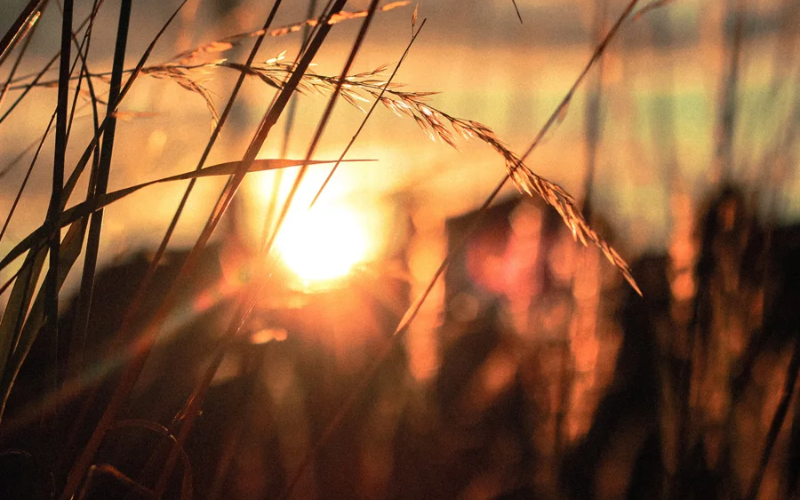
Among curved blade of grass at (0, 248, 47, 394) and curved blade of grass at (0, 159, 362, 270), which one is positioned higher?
curved blade of grass at (0, 159, 362, 270)

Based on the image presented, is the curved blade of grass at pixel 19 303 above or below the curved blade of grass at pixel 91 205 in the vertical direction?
below

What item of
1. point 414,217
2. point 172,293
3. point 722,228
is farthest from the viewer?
point 414,217

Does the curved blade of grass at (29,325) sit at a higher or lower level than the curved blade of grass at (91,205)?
lower

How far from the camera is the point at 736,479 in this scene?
1.09 metres

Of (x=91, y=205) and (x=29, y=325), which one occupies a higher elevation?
(x=91, y=205)

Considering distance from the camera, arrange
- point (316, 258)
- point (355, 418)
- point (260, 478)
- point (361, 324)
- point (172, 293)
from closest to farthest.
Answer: point (172, 293) → point (316, 258) → point (260, 478) → point (355, 418) → point (361, 324)

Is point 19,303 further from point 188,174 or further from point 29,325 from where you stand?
point 188,174

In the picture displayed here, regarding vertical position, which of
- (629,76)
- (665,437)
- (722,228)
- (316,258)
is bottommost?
(665,437)

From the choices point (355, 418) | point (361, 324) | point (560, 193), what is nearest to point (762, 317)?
point (560, 193)

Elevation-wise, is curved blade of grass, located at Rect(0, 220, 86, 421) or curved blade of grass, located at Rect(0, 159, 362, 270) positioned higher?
curved blade of grass, located at Rect(0, 159, 362, 270)

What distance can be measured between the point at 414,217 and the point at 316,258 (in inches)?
25.7

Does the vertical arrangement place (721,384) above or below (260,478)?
above

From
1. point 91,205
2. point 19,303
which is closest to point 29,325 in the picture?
point 19,303

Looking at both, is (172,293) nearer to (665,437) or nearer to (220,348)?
(220,348)
